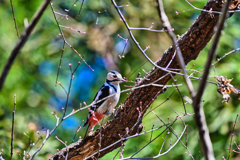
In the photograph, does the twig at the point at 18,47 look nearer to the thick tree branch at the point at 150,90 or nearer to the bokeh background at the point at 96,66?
the thick tree branch at the point at 150,90

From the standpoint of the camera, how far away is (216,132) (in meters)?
4.07

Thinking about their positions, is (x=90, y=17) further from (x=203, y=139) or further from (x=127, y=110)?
(x=203, y=139)

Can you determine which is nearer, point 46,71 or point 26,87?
point 26,87

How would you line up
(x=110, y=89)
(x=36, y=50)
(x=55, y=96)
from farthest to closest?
(x=55, y=96) → (x=36, y=50) → (x=110, y=89)

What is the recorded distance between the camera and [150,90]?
7.02ft

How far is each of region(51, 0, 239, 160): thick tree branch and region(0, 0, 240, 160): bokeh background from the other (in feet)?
4.73

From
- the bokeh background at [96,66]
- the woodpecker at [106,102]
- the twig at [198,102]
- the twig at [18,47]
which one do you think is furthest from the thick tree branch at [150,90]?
the bokeh background at [96,66]

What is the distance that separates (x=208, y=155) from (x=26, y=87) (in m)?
4.63

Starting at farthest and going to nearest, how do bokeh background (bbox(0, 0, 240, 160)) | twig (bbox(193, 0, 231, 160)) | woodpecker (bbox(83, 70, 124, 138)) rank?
bokeh background (bbox(0, 0, 240, 160)) → woodpecker (bbox(83, 70, 124, 138)) → twig (bbox(193, 0, 231, 160))

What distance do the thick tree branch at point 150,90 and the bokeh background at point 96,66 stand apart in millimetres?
1441

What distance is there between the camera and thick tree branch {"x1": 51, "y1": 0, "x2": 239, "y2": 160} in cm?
189

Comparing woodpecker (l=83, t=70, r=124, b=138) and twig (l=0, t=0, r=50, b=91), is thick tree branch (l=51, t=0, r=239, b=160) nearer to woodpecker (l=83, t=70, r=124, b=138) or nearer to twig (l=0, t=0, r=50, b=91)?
woodpecker (l=83, t=70, r=124, b=138)

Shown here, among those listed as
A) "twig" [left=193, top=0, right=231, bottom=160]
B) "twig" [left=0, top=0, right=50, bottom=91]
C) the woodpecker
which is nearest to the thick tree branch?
the woodpecker

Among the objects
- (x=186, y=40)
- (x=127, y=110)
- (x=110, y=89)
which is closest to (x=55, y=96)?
(x=110, y=89)
